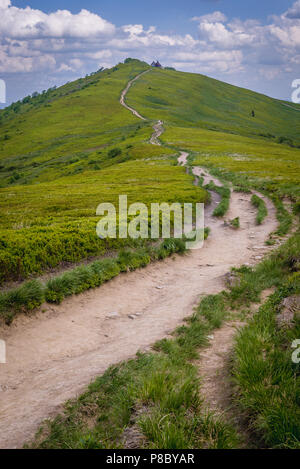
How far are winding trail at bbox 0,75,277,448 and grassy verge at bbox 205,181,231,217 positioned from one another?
8.62 metres

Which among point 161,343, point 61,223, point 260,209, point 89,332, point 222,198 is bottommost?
point 89,332

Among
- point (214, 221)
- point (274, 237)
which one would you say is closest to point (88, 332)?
point (274, 237)

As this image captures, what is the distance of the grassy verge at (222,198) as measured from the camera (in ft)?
88.1

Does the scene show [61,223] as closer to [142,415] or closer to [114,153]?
[142,415]

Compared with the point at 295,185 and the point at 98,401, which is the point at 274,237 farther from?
the point at 295,185

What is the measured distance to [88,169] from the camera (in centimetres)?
8100

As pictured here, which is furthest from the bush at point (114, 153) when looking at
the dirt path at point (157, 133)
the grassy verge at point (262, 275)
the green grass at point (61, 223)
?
the grassy verge at point (262, 275)

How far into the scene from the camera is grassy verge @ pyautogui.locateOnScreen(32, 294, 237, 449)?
5102mm

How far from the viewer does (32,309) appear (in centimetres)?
1123

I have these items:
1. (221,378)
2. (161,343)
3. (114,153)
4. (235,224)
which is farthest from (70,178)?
(221,378)

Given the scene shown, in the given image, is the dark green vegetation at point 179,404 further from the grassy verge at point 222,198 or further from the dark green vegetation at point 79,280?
the grassy verge at point 222,198

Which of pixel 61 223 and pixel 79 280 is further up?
pixel 61 223

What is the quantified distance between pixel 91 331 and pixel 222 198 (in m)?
26.1

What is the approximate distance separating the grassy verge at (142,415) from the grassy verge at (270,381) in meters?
0.62
